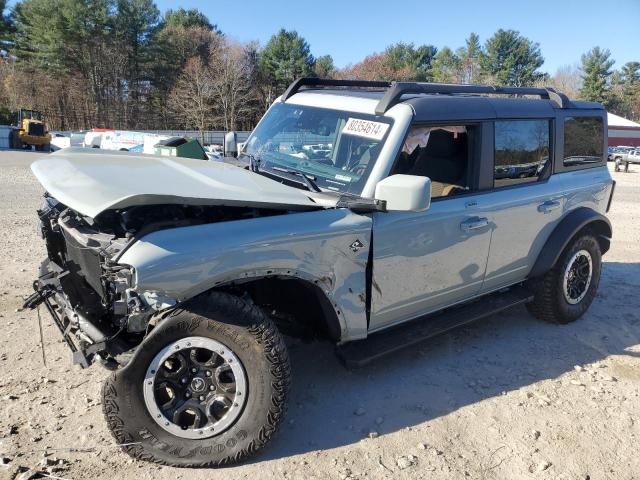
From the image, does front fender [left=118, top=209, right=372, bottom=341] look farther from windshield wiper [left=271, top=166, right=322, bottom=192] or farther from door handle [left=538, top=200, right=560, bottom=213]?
door handle [left=538, top=200, right=560, bottom=213]

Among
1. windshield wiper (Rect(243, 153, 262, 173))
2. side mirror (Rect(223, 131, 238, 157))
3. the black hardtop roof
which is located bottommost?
windshield wiper (Rect(243, 153, 262, 173))

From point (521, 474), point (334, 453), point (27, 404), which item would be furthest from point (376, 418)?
point (27, 404)

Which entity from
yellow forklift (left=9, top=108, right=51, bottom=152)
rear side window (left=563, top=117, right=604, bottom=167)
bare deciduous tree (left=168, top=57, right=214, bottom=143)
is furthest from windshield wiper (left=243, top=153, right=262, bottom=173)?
bare deciduous tree (left=168, top=57, right=214, bottom=143)

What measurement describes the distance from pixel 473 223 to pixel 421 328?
2.88 ft

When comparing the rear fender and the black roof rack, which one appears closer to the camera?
the black roof rack

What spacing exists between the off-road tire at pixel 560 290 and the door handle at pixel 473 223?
52.7 inches

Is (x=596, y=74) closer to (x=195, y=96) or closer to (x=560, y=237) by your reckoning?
(x=195, y=96)

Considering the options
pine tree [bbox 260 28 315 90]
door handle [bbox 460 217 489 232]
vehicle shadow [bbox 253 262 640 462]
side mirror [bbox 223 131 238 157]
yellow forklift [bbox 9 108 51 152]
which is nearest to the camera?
vehicle shadow [bbox 253 262 640 462]

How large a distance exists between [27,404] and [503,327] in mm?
3989

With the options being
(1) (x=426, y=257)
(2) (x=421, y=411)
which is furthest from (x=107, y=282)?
(2) (x=421, y=411)

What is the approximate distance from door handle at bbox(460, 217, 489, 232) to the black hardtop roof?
29.5 inches

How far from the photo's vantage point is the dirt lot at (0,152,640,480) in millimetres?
2941

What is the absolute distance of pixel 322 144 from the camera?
3.83 m

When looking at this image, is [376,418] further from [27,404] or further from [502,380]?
[27,404]
